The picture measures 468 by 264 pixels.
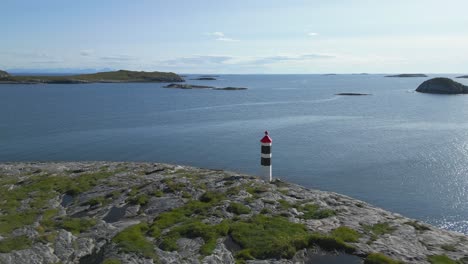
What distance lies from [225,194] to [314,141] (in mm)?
39795

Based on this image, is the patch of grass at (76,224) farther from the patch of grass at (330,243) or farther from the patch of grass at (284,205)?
the patch of grass at (330,243)

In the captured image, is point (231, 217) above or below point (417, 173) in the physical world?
above

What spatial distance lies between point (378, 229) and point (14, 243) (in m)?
13.7

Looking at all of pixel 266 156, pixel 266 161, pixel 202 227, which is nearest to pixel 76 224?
pixel 202 227

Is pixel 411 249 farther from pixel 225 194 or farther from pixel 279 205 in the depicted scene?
pixel 225 194

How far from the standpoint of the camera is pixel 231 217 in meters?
16.1

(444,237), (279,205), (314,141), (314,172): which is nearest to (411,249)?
(444,237)

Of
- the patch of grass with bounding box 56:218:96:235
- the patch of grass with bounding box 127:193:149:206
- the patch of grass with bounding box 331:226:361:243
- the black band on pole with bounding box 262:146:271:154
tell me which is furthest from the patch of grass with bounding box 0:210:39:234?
the patch of grass with bounding box 331:226:361:243

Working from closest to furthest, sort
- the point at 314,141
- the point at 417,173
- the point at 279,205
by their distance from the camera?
the point at 279,205
the point at 417,173
the point at 314,141

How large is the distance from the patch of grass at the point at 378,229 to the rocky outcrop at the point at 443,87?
18279 cm

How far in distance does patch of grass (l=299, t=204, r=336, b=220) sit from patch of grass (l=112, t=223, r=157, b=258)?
6.74 meters

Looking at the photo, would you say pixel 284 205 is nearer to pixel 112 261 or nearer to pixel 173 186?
pixel 173 186

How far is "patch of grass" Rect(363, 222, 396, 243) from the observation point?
14694 millimetres

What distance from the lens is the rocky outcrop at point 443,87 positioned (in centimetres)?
17273
